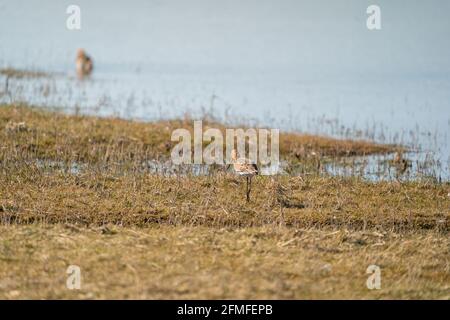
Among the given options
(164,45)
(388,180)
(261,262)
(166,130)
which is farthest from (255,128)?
(164,45)

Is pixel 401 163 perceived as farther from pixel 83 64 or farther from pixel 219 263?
pixel 83 64

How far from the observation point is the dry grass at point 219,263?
9443 millimetres

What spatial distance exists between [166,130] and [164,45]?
79.0 meters

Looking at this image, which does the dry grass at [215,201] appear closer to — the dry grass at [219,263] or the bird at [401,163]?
the dry grass at [219,263]

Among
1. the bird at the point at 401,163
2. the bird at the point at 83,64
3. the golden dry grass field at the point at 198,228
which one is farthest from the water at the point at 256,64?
the golden dry grass field at the point at 198,228

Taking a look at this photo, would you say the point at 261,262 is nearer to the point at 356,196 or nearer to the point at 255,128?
the point at 356,196

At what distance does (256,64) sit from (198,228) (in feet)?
182

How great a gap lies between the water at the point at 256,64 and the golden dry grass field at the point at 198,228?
481 cm

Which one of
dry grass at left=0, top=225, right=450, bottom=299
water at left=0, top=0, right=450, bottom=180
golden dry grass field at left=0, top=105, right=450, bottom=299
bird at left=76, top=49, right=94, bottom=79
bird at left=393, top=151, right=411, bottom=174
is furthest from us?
bird at left=76, top=49, right=94, bottom=79

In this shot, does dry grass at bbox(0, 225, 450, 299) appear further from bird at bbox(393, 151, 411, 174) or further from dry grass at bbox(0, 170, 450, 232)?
bird at bbox(393, 151, 411, 174)

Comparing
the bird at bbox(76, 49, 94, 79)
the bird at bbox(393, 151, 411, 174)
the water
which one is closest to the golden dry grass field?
the bird at bbox(393, 151, 411, 174)

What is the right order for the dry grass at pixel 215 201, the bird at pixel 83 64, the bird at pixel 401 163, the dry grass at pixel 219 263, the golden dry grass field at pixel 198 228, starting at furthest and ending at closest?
the bird at pixel 83 64 < the bird at pixel 401 163 < the dry grass at pixel 215 201 < the golden dry grass field at pixel 198 228 < the dry grass at pixel 219 263

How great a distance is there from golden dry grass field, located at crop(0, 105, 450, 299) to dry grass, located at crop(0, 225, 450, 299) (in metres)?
0.02

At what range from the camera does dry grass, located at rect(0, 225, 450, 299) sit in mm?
9443
